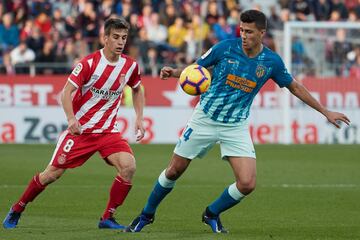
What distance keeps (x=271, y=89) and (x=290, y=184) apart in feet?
32.0

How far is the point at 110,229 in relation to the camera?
406 inches

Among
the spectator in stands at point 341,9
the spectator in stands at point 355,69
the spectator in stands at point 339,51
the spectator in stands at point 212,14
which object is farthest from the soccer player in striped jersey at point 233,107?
the spectator in stands at point 341,9

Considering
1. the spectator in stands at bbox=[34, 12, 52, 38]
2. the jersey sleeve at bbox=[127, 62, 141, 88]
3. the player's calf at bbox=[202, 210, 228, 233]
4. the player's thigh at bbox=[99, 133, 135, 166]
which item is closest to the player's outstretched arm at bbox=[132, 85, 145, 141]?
the jersey sleeve at bbox=[127, 62, 141, 88]

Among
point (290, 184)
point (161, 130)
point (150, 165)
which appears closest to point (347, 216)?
point (290, 184)

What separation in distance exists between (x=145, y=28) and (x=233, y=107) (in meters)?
17.9

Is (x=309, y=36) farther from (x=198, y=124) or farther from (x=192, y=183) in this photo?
(x=198, y=124)

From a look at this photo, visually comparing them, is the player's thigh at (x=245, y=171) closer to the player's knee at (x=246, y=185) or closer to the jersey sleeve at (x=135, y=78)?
the player's knee at (x=246, y=185)

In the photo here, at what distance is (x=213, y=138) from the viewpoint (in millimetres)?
10117

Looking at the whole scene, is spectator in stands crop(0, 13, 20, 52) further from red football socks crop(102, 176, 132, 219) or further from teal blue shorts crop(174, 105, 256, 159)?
teal blue shorts crop(174, 105, 256, 159)

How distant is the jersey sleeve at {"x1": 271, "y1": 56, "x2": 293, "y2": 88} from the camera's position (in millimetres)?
10148

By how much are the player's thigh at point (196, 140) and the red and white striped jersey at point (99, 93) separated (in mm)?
912

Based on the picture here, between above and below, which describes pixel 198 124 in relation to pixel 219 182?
above

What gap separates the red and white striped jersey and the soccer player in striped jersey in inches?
33.2

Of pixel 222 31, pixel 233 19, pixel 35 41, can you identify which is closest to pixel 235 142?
pixel 35 41
